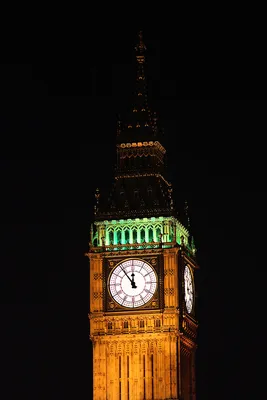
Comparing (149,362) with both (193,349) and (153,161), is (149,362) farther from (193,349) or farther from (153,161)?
(153,161)

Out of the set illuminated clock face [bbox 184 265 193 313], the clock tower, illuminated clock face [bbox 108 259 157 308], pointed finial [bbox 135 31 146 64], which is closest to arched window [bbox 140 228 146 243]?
the clock tower

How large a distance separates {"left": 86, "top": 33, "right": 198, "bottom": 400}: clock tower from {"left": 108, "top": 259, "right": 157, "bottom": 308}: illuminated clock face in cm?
5

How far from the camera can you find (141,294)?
3440 inches

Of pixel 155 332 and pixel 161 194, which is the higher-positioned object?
pixel 161 194

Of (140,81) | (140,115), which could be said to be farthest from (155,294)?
(140,81)

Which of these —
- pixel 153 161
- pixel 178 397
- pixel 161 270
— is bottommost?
pixel 178 397

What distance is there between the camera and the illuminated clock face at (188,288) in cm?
8862

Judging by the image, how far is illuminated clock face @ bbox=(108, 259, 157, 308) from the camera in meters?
87.3

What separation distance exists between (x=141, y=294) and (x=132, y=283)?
2.16 feet

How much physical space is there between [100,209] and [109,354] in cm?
688

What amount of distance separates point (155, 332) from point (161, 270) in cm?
286

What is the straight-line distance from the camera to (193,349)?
90.2 meters

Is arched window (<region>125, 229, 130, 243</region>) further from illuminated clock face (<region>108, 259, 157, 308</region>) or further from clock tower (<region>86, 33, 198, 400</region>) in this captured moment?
illuminated clock face (<region>108, 259, 157, 308</region>)

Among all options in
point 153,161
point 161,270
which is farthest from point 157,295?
point 153,161
